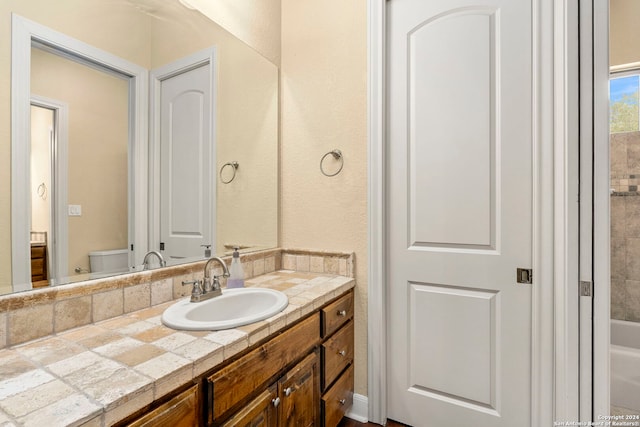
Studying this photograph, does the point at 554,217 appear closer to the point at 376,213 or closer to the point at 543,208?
the point at 543,208

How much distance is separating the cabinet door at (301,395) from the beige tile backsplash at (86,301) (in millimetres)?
256

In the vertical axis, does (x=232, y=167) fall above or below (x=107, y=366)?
above

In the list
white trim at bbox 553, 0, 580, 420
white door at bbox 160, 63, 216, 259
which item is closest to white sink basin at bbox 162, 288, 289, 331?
white door at bbox 160, 63, 216, 259

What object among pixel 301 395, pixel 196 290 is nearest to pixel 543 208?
pixel 301 395

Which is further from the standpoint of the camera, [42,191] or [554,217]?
[554,217]

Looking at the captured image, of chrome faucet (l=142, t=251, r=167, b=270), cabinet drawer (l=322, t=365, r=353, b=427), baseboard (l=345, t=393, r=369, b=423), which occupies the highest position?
chrome faucet (l=142, t=251, r=167, b=270)

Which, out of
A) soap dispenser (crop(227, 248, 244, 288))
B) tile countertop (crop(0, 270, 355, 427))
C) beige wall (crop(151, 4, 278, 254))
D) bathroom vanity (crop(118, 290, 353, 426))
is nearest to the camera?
tile countertop (crop(0, 270, 355, 427))

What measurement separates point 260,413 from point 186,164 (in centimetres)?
106

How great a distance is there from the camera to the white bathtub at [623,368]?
4.31 ft

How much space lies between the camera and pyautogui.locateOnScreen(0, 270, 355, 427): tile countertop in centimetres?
60

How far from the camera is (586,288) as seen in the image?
132 centimetres

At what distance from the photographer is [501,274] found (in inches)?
57.8

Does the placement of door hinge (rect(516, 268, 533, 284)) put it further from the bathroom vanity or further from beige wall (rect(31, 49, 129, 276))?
beige wall (rect(31, 49, 129, 276))

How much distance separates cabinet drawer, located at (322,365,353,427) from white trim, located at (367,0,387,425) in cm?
11
